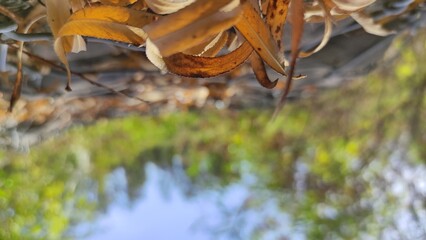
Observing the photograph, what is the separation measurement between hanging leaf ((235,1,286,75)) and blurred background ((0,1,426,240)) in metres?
0.45

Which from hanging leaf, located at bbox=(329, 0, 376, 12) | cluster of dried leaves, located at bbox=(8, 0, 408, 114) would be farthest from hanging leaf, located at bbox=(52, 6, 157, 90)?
hanging leaf, located at bbox=(329, 0, 376, 12)

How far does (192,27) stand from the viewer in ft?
0.86

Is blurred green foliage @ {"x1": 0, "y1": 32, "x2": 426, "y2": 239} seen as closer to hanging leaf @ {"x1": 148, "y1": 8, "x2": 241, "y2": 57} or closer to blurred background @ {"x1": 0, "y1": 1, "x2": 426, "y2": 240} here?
blurred background @ {"x1": 0, "y1": 1, "x2": 426, "y2": 240}

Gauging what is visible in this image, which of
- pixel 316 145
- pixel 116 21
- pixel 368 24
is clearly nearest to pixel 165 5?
pixel 116 21

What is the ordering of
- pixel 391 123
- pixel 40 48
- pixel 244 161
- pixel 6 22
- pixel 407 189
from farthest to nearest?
pixel 244 161 → pixel 391 123 → pixel 407 189 → pixel 40 48 → pixel 6 22

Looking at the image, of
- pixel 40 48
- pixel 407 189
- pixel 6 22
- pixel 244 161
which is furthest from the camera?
pixel 244 161

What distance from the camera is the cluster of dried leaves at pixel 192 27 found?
0.86ft

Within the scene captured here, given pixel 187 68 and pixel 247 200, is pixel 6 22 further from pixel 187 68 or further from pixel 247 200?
pixel 247 200

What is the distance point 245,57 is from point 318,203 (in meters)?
2.03

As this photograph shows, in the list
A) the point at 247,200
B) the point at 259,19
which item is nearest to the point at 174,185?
the point at 247,200

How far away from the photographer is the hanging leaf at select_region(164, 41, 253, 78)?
306 millimetres

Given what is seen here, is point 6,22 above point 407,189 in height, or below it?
above

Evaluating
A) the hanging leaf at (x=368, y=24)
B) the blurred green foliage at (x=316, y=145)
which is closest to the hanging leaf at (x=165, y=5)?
the hanging leaf at (x=368, y=24)

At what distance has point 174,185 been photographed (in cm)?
347
